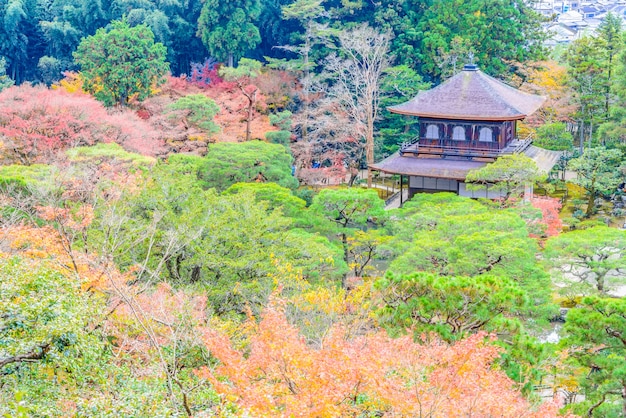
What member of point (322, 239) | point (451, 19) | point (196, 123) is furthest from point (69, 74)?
point (322, 239)

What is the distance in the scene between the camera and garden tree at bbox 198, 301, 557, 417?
10.7 meters

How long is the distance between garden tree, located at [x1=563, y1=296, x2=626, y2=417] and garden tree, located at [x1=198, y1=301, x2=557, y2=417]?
2.06 m

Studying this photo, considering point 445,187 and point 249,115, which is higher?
point 249,115

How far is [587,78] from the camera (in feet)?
108

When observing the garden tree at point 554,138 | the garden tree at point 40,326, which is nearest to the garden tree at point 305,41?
the garden tree at point 554,138

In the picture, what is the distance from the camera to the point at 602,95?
33125 mm

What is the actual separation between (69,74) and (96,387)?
99.4ft

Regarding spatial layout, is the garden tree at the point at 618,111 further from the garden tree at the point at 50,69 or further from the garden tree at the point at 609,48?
the garden tree at the point at 50,69

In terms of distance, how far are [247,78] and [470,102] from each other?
12.4 meters

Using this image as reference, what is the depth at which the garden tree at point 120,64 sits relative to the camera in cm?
3319

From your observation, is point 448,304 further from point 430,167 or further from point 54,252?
point 430,167

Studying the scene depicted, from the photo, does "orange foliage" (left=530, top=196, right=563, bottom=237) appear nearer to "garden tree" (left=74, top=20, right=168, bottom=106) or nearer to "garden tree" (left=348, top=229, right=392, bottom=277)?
"garden tree" (left=348, top=229, right=392, bottom=277)

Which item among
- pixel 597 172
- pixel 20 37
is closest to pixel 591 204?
pixel 597 172

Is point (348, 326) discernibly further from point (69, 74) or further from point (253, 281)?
point (69, 74)
